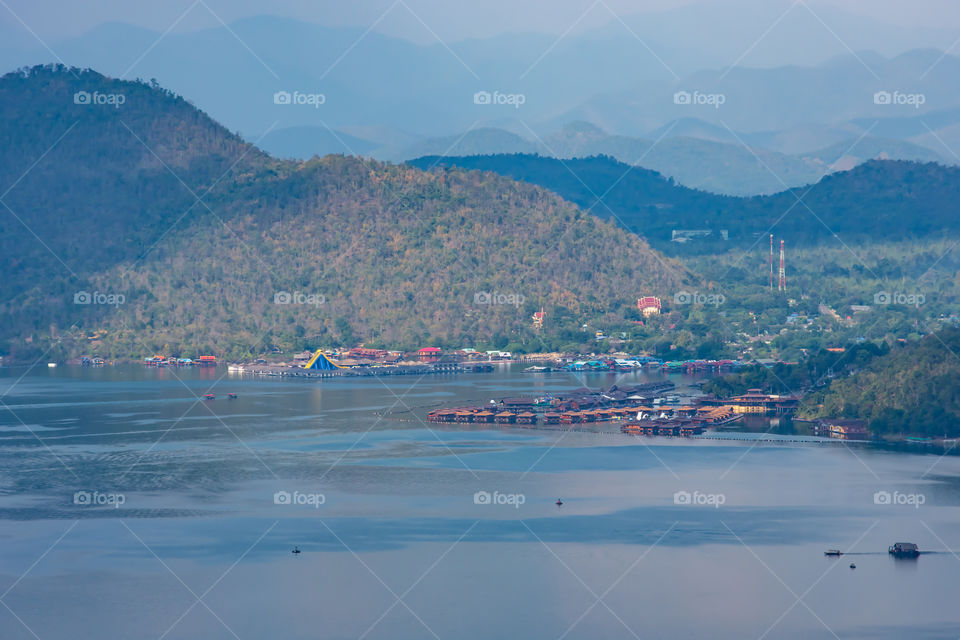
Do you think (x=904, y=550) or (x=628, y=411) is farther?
(x=628, y=411)

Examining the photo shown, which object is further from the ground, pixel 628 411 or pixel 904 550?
pixel 628 411

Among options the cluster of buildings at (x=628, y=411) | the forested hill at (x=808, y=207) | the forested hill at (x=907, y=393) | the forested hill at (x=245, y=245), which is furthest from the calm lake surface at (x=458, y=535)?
the forested hill at (x=808, y=207)

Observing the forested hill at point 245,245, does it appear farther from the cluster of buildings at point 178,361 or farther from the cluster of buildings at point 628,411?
the cluster of buildings at point 628,411

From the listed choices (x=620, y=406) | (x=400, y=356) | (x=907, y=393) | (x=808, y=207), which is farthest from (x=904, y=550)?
(x=808, y=207)

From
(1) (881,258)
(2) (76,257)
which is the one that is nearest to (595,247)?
(1) (881,258)

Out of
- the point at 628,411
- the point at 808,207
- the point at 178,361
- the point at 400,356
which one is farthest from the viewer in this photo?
the point at 808,207

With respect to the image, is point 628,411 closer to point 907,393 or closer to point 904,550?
point 907,393

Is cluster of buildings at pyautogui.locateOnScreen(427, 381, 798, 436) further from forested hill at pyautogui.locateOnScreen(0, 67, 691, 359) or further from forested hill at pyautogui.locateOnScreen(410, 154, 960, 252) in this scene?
forested hill at pyautogui.locateOnScreen(410, 154, 960, 252)
